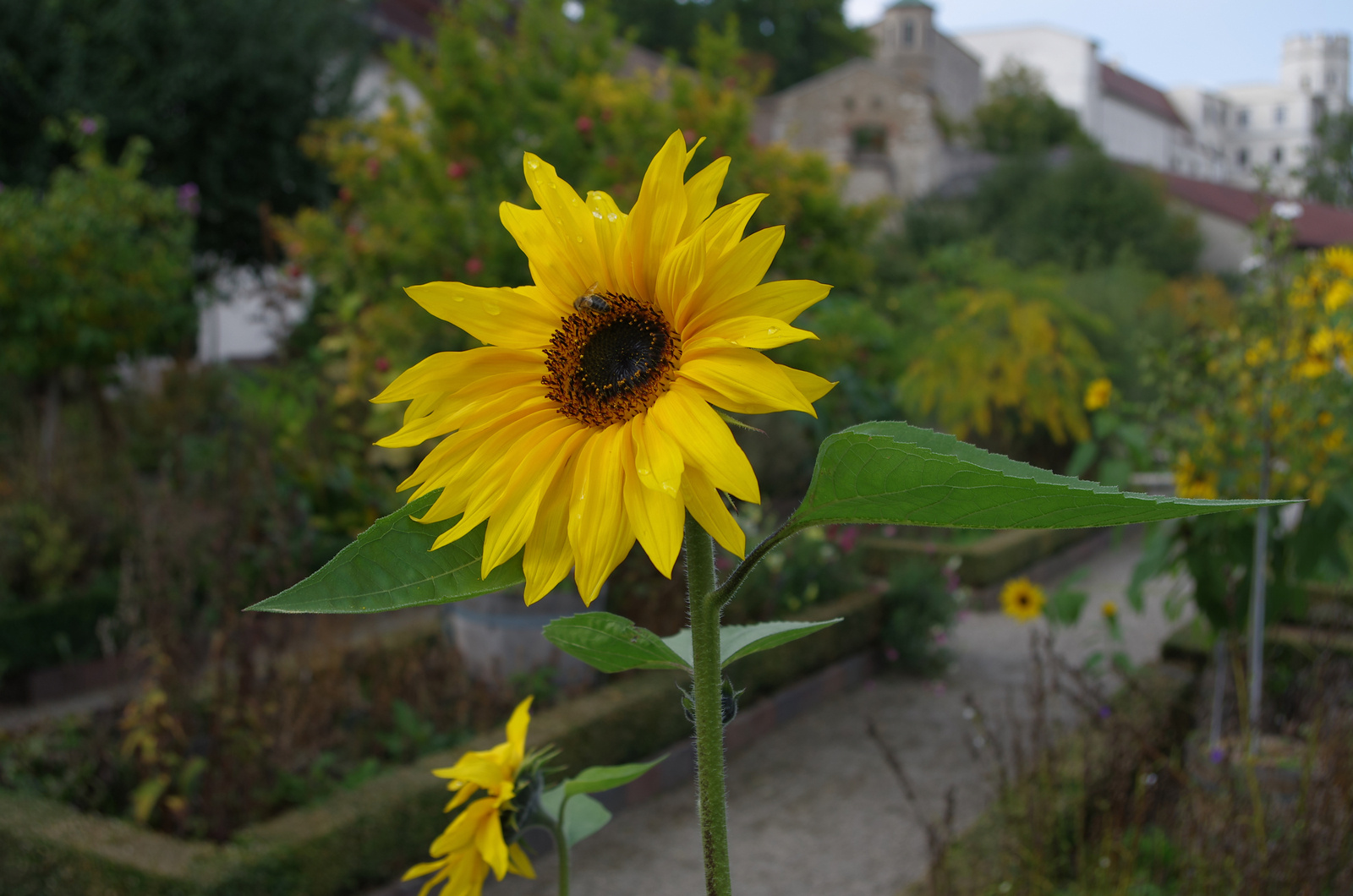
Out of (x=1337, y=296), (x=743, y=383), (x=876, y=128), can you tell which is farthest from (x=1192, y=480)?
(x=876, y=128)

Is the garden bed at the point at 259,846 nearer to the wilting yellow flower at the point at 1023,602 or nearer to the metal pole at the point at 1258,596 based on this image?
the metal pole at the point at 1258,596

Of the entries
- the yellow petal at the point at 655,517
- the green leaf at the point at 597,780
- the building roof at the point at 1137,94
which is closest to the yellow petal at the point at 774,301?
the yellow petal at the point at 655,517

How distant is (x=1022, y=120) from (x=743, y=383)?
39.7 m

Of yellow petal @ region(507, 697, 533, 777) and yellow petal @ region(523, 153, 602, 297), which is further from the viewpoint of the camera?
yellow petal @ region(507, 697, 533, 777)

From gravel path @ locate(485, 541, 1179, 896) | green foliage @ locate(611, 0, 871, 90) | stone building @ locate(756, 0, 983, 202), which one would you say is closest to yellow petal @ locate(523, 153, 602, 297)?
gravel path @ locate(485, 541, 1179, 896)

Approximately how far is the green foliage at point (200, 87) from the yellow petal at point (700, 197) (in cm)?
1009

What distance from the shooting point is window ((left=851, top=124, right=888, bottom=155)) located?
30.1 metres

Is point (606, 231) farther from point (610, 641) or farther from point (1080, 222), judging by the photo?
point (1080, 222)

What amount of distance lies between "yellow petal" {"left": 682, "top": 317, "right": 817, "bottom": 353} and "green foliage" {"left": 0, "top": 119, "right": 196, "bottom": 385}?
6767 millimetres

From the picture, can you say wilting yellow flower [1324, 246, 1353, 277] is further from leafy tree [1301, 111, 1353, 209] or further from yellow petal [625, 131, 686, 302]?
leafy tree [1301, 111, 1353, 209]

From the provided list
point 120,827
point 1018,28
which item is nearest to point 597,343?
point 120,827

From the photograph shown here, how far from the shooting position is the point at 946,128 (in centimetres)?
3500

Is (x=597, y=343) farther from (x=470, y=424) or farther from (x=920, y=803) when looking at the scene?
(x=920, y=803)

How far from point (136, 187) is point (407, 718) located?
5.20 m
